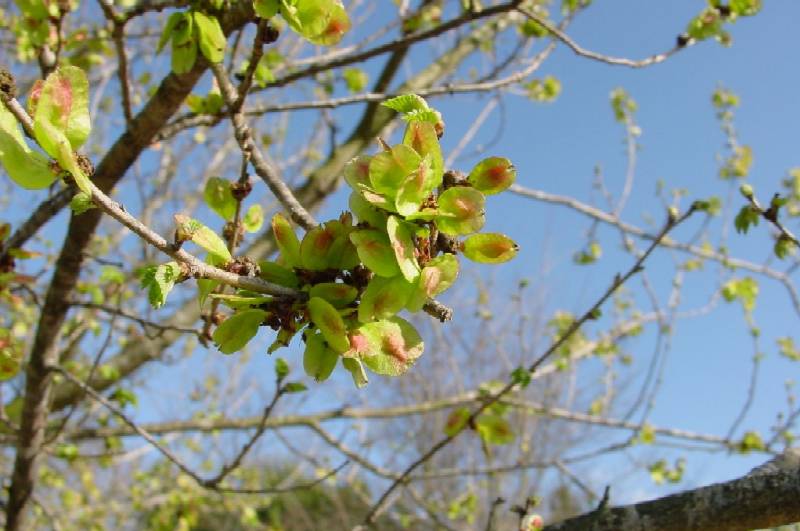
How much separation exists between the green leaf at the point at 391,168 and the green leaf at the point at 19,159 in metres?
0.36

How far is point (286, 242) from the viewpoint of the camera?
2.98 feet

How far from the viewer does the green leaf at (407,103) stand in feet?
2.76

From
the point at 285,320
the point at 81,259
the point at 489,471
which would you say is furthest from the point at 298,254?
the point at 489,471

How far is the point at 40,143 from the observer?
71 cm

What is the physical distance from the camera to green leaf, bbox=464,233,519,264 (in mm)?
840

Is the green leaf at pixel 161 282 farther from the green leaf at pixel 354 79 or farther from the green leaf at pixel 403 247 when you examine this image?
the green leaf at pixel 354 79

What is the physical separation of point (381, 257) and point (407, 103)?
22cm

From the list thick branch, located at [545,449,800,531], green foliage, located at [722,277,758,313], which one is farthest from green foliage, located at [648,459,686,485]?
thick branch, located at [545,449,800,531]

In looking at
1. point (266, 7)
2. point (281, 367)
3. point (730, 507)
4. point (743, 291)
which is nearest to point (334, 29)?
point (266, 7)

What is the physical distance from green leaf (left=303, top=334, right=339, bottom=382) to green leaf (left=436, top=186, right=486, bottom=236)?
0.24 meters

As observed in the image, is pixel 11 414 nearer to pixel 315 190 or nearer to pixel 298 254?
pixel 315 190

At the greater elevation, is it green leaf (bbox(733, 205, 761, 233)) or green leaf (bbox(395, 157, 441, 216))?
green leaf (bbox(733, 205, 761, 233))

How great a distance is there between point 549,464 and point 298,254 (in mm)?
1937

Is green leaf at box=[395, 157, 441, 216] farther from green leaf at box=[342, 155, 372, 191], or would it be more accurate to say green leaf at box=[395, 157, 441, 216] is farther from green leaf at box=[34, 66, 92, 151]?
green leaf at box=[34, 66, 92, 151]
